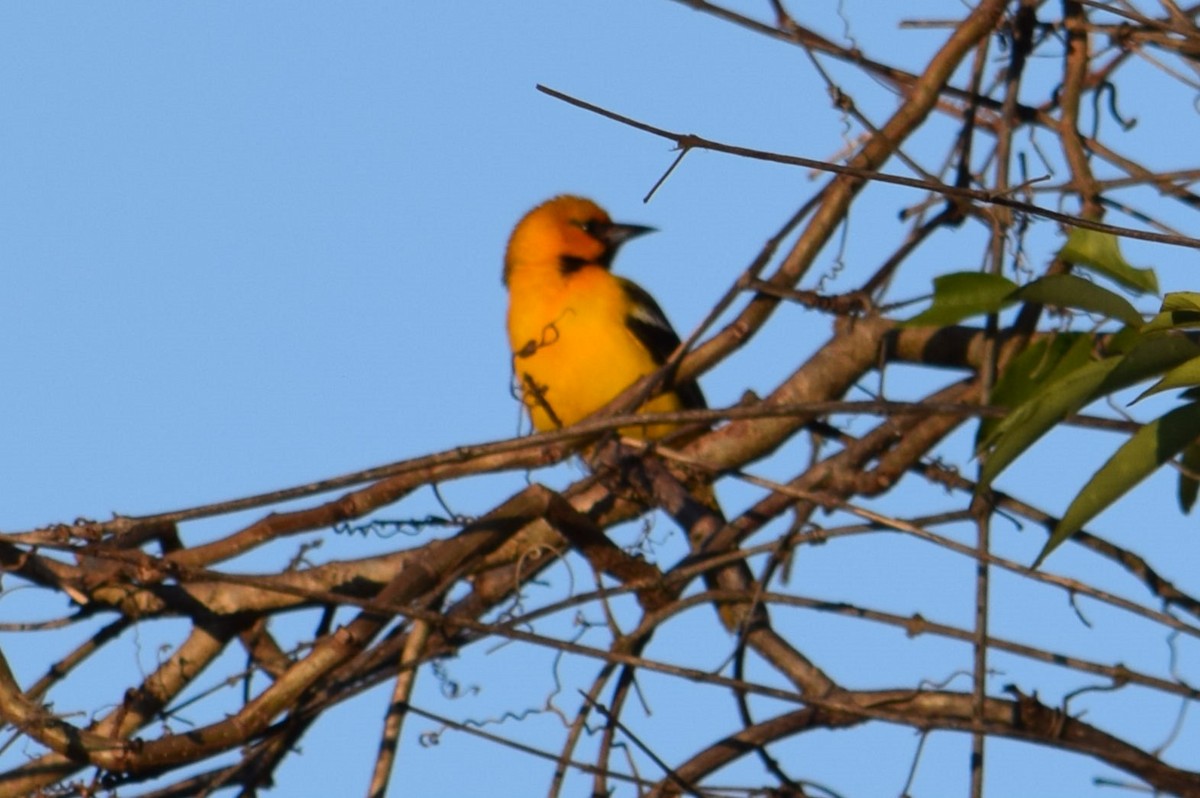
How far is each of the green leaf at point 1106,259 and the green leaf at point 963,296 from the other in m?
0.14

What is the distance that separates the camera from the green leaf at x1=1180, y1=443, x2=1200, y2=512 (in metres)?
2.10

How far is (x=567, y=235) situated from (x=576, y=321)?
0.87 m

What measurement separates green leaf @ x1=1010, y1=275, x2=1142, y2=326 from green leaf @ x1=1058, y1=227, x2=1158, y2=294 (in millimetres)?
69

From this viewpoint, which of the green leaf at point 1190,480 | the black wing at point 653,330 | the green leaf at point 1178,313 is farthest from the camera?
the black wing at point 653,330

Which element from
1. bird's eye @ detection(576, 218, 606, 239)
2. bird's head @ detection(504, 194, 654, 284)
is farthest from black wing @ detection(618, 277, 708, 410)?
bird's eye @ detection(576, 218, 606, 239)

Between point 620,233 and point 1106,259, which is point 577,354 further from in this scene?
point 1106,259

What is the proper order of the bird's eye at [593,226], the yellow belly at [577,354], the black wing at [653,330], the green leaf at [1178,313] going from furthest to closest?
the bird's eye at [593,226]
the black wing at [653,330]
the yellow belly at [577,354]
the green leaf at [1178,313]

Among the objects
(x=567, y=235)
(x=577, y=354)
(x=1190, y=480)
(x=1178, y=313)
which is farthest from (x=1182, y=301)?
(x=567, y=235)

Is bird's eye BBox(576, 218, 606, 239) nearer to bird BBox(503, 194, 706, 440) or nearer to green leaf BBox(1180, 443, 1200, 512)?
bird BBox(503, 194, 706, 440)

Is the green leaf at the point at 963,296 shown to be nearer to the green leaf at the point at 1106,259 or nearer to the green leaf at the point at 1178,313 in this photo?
the green leaf at the point at 1106,259

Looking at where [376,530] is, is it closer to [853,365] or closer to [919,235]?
[853,365]

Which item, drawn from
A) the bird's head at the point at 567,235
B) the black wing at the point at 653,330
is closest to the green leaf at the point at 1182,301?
the black wing at the point at 653,330

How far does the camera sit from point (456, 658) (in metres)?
2.90

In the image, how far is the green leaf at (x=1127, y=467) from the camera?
1680 millimetres
